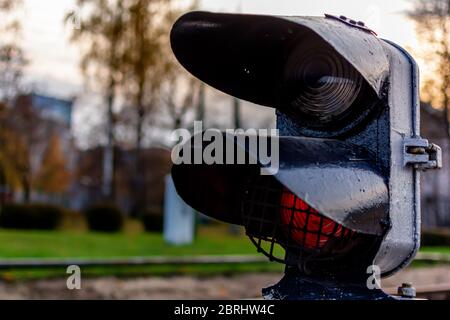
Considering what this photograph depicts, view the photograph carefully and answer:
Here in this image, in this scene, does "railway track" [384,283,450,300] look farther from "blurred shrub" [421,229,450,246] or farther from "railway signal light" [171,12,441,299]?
"blurred shrub" [421,229,450,246]

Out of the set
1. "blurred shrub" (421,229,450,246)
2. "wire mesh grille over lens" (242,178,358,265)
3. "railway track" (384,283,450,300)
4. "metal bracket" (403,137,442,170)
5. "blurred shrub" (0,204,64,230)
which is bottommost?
"blurred shrub" (421,229,450,246)

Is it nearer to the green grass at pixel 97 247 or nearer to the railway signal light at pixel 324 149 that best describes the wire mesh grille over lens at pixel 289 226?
the railway signal light at pixel 324 149

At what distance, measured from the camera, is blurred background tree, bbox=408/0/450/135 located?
5.81 metres

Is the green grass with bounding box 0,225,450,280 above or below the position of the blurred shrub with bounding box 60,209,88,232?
above

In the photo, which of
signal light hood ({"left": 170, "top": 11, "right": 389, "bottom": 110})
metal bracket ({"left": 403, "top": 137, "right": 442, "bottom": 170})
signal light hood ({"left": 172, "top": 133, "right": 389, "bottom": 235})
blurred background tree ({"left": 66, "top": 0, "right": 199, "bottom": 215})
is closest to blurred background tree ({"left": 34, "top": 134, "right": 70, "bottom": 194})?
blurred background tree ({"left": 66, "top": 0, "right": 199, "bottom": 215})

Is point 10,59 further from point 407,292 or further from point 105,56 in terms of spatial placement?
point 407,292

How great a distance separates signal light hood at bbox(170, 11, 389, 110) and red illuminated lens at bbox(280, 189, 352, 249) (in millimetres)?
478

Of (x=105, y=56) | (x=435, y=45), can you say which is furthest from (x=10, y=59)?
(x=435, y=45)

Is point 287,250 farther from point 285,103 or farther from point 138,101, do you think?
point 138,101

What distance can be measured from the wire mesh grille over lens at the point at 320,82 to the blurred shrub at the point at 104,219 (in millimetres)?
20690

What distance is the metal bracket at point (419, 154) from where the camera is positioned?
234 cm

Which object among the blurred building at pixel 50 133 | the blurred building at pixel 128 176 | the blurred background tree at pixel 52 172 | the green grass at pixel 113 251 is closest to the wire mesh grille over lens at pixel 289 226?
the green grass at pixel 113 251

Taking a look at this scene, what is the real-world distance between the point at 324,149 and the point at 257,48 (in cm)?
58

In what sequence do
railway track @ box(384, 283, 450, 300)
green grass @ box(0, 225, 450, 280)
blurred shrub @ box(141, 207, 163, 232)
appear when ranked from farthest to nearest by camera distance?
blurred shrub @ box(141, 207, 163, 232), green grass @ box(0, 225, 450, 280), railway track @ box(384, 283, 450, 300)
